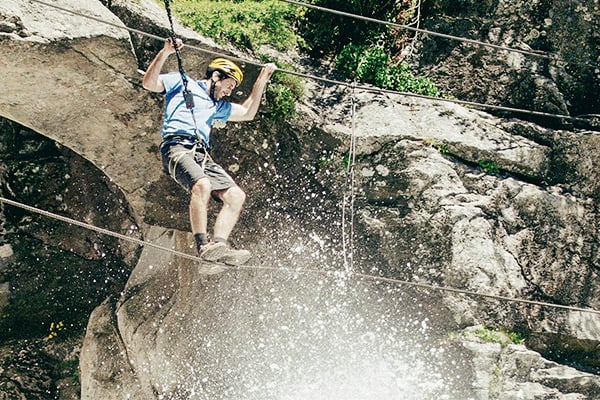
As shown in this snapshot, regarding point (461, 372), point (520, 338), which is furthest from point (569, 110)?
point (461, 372)

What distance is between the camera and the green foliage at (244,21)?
7.96m

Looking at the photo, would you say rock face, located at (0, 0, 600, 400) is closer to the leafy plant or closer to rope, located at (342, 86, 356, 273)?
rope, located at (342, 86, 356, 273)

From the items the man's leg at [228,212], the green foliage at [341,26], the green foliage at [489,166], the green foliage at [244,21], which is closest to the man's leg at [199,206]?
the man's leg at [228,212]

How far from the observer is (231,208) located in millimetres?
6023

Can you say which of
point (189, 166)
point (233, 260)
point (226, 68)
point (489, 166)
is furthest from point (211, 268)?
point (489, 166)

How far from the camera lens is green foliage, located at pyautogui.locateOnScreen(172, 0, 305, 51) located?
7.96 meters

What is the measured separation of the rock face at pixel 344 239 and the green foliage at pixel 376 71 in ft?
1.07

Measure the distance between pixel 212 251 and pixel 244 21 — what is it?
153 inches

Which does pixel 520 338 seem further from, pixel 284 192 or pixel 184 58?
pixel 184 58

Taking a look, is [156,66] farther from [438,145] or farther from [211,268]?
[438,145]

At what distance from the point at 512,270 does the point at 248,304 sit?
9.64 ft

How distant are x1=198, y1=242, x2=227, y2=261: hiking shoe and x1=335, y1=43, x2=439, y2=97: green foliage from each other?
3581 mm

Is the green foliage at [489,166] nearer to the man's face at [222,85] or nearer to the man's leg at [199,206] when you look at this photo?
the man's face at [222,85]

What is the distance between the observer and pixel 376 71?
330 inches
